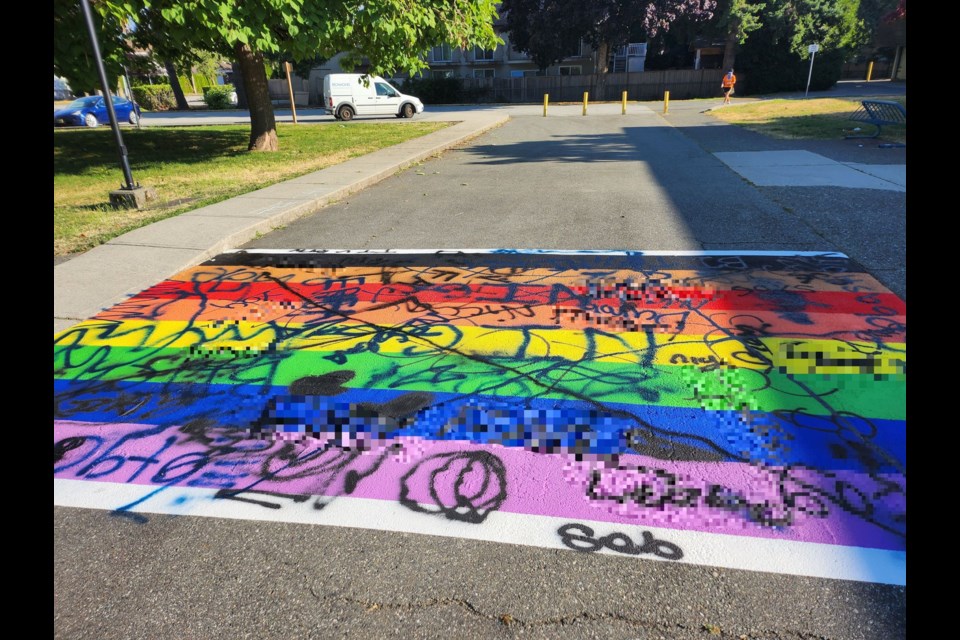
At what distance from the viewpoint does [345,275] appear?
5500 millimetres

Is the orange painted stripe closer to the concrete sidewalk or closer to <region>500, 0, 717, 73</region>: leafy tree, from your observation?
the concrete sidewalk

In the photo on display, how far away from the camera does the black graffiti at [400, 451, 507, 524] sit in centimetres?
A: 246

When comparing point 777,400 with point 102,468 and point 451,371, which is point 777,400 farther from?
point 102,468

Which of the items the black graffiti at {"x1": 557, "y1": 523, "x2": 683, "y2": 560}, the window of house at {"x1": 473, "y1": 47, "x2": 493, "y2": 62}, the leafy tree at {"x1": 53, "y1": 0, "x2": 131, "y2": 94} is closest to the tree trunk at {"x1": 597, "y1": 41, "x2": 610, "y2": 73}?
the window of house at {"x1": 473, "y1": 47, "x2": 493, "y2": 62}

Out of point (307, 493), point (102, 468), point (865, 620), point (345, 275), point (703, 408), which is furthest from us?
point (345, 275)

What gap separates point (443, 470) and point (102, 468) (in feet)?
5.82

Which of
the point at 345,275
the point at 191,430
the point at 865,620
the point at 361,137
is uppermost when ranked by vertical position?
the point at 361,137

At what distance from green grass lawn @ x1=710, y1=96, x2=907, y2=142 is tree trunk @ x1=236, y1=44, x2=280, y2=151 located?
13.9m

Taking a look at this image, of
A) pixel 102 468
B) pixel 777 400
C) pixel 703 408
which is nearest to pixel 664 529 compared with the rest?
pixel 703 408

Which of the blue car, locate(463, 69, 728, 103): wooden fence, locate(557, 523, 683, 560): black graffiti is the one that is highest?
locate(463, 69, 728, 103): wooden fence

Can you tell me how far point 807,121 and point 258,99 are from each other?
1682cm

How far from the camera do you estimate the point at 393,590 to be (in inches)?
82.7

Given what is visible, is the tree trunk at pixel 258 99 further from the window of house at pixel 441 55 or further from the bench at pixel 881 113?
the window of house at pixel 441 55

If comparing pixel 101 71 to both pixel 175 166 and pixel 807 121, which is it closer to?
pixel 175 166
